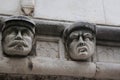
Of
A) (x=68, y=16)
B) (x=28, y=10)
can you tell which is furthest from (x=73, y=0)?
(x=28, y=10)

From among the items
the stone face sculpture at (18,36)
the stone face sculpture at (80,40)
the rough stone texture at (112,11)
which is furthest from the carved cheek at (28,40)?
the rough stone texture at (112,11)

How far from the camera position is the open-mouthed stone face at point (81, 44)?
1.89 meters

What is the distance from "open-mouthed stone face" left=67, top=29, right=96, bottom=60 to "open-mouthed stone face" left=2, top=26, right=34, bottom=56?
0.22m

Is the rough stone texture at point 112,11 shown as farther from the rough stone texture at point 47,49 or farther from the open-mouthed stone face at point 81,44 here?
the rough stone texture at point 47,49

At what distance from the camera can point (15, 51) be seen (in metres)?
1.83

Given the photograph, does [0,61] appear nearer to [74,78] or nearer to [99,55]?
[74,78]

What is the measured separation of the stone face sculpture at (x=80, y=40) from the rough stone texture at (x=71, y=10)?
179 millimetres

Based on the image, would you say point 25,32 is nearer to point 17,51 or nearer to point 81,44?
point 17,51

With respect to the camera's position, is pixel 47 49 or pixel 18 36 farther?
pixel 47 49

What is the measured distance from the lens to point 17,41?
1827mm

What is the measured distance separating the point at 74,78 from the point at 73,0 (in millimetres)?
541

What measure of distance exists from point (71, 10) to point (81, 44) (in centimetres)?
33

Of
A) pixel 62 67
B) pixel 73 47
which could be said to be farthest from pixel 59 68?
pixel 73 47

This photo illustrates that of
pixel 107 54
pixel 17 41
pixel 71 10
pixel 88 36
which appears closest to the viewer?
pixel 17 41
